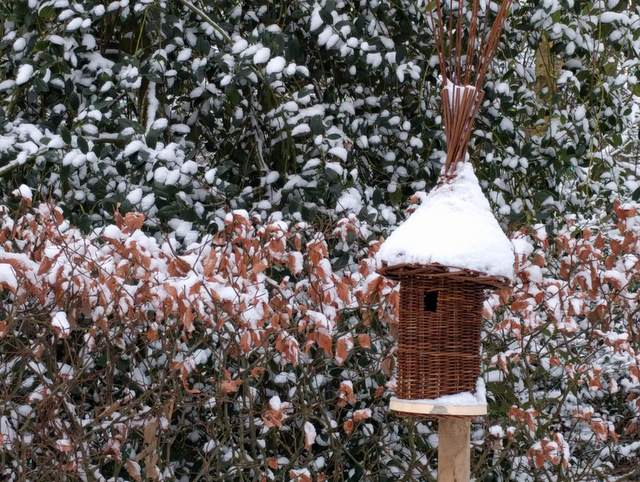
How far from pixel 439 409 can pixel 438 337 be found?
0.20 m

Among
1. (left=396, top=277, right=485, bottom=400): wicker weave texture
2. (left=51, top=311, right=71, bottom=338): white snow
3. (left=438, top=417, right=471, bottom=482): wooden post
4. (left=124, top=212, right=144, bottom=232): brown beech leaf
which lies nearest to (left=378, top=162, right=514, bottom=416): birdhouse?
(left=396, top=277, right=485, bottom=400): wicker weave texture

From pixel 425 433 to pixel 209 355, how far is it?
3.21 feet

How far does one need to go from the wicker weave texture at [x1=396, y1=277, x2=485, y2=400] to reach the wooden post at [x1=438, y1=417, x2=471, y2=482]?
4.9 inches

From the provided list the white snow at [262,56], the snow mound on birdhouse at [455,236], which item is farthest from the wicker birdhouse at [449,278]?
the white snow at [262,56]

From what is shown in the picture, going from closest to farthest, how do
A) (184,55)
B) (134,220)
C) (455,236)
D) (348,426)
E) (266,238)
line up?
(455,236)
(134,220)
(266,238)
(348,426)
(184,55)

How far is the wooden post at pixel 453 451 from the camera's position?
2533mm

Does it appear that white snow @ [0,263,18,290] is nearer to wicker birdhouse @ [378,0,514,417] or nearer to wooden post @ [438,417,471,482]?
wicker birdhouse @ [378,0,514,417]

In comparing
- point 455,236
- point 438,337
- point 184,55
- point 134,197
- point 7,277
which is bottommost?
point 438,337

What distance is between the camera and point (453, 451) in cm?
254

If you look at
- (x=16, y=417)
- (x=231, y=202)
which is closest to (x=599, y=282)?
(x=231, y=202)

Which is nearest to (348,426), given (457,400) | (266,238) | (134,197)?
(266,238)

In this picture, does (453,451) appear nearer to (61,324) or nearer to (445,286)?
(445,286)

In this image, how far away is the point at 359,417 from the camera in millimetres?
3240

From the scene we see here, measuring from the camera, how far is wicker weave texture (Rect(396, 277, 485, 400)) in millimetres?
2459
